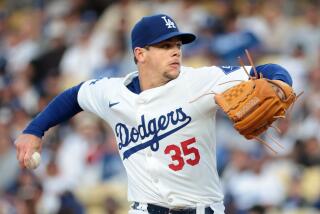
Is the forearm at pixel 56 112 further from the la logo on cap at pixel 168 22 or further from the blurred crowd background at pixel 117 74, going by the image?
the blurred crowd background at pixel 117 74

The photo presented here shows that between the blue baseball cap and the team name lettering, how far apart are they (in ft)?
1.50

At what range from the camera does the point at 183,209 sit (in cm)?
548

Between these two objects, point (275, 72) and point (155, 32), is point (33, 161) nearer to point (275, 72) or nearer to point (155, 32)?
point (155, 32)

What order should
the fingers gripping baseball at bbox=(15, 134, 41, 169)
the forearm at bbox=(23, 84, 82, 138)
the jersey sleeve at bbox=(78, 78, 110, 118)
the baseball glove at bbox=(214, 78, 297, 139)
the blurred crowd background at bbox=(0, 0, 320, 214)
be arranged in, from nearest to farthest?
the baseball glove at bbox=(214, 78, 297, 139) → the fingers gripping baseball at bbox=(15, 134, 41, 169) → the jersey sleeve at bbox=(78, 78, 110, 118) → the forearm at bbox=(23, 84, 82, 138) → the blurred crowd background at bbox=(0, 0, 320, 214)

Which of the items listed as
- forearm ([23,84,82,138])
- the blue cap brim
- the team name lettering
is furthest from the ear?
forearm ([23,84,82,138])

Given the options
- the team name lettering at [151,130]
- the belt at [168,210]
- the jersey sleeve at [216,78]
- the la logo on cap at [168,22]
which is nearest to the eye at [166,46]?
the la logo on cap at [168,22]

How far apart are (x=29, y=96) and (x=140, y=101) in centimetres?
722

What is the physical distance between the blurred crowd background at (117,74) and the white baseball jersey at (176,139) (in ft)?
9.36

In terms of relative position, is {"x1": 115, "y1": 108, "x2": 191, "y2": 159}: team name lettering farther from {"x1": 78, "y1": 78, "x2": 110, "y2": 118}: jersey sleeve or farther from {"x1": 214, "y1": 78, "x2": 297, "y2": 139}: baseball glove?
{"x1": 214, "y1": 78, "x2": 297, "y2": 139}: baseball glove

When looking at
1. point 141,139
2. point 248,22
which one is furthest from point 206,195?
point 248,22

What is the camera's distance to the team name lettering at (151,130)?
215 inches

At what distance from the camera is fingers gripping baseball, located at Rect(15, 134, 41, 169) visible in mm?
5664

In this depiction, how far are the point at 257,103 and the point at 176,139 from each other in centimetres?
65

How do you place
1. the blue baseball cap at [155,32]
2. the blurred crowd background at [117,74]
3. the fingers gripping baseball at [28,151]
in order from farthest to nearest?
the blurred crowd background at [117,74] → the fingers gripping baseball at [28,151] → the blue baseball cap at [155,32]
